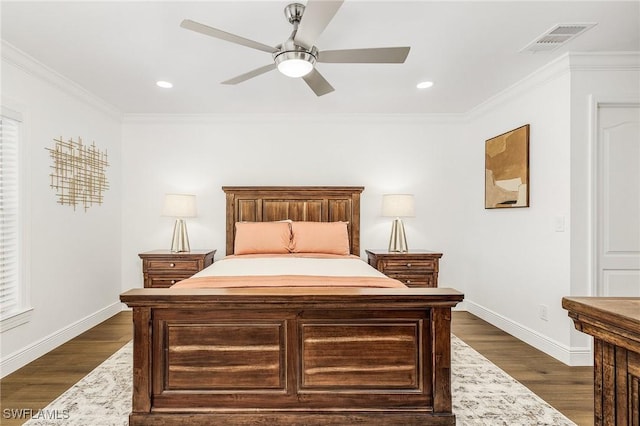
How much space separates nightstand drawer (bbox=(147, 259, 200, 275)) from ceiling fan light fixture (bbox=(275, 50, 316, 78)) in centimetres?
267

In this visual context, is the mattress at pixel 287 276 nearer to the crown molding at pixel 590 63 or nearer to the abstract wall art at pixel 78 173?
the abstract wall art at pixel 78 173

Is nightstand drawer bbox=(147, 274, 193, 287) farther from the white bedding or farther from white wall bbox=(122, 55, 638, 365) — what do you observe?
the white bedding

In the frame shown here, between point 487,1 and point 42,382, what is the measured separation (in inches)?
156

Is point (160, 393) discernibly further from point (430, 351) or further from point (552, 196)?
point (552, 196)

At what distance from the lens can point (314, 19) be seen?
1.84 metres

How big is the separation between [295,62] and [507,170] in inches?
107

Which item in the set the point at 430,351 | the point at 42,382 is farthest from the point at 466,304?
the point at 42,382

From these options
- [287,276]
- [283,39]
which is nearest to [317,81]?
[283,39]

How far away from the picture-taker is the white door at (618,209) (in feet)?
9.67

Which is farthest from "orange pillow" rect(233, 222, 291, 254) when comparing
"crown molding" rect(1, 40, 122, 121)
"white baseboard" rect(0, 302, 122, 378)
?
"crown molding" rect(1, 40, 122, 121)

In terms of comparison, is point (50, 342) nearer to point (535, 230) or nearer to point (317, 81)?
point (317, 81)

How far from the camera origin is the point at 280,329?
6.57 ft

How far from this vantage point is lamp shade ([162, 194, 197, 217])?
4.25 m

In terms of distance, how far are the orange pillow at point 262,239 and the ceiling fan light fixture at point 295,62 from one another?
2.06m
